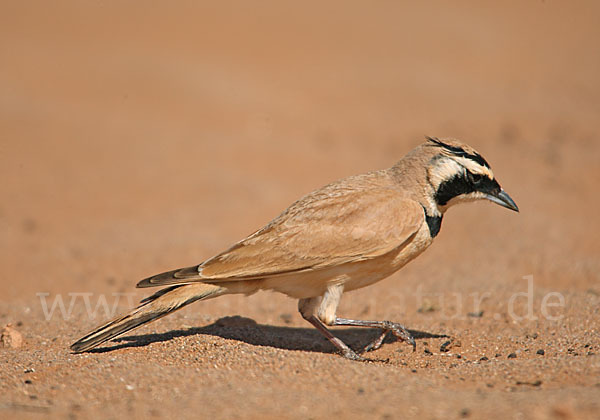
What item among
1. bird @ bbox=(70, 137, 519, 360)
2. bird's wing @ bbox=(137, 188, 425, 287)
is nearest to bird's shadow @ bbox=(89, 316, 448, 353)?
bird @ bbox=(70, 137, 519, 360)

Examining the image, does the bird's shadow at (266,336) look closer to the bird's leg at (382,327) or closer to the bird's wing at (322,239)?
the bird's leg at (382,327)

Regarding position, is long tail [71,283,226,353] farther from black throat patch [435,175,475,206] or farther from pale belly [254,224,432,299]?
black throat patch [435,175,475,206]

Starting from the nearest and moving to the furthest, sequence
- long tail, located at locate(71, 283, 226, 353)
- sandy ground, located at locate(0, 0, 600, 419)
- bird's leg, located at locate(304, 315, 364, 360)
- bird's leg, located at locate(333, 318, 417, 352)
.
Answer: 1. sandy ground, located at locate(0, 0, 600, 419)
2. long tail, located at locate(71, 283, 226, 353)
3. bird's leg, located at locate(304, 315, 364, 360)
4. bird's leg, located at locate(333, 318, 417, 352)

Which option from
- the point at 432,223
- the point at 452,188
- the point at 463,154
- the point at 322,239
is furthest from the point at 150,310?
the point at 463,154

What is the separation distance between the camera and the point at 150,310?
17.5ft

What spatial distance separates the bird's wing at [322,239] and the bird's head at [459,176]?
0.93ft

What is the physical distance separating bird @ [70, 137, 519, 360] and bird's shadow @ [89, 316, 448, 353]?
0.38m

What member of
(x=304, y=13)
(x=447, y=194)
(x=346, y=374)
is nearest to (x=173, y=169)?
(x=447, y=194)

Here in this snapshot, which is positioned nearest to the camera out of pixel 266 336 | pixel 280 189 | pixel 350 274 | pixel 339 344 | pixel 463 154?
pixel 350 274

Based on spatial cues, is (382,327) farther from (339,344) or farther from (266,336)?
(266,336)

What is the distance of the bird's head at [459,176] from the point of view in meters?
5.60

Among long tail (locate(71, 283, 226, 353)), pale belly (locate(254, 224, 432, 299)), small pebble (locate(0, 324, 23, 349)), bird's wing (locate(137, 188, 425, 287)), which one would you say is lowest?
small pebble (locate(0, 324, 23, 349))

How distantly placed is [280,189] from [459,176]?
6.74 meters

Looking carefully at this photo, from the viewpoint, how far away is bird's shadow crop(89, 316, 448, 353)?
5.79 m
